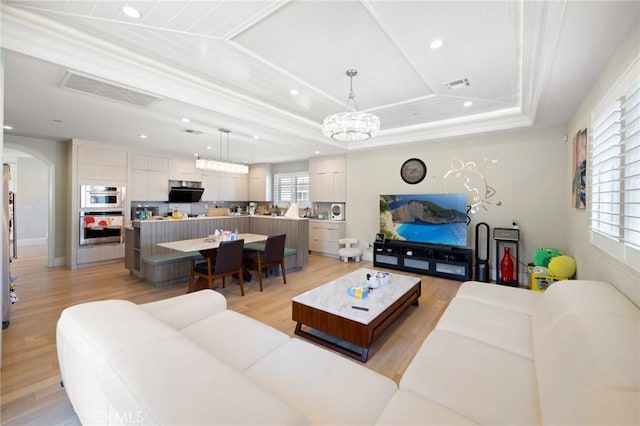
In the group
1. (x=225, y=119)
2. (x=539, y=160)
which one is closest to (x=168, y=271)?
(x=225, y=119)

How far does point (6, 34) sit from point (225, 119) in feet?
6.72

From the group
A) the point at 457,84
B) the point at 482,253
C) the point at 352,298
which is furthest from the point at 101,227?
the point at 482,253

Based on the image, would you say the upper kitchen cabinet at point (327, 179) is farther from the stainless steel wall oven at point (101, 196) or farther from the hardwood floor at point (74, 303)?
the stainless steel wall oven at point (101, 196)

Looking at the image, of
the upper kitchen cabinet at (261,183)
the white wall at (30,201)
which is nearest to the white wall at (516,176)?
the upper kitchen cabinet at (261,183)

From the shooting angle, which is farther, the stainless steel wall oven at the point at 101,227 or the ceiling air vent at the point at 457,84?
the stainless steel wall oven at the point at 101,227

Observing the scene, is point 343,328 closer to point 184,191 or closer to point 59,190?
point 184,191

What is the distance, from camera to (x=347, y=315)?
7.66 ft

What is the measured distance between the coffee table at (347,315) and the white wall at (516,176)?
2.71m

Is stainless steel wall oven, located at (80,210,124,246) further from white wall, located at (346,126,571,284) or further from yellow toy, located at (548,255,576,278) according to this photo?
yellow toy, located at (548,255,576,278)

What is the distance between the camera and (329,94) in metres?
3.45

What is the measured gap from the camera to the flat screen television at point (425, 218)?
15.3ft

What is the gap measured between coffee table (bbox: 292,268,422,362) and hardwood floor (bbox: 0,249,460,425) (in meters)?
0.18

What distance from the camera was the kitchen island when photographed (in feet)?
13.7

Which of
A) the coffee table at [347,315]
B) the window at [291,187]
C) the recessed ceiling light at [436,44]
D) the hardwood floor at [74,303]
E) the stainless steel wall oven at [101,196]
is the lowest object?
the hardwood floor at [74,303]
